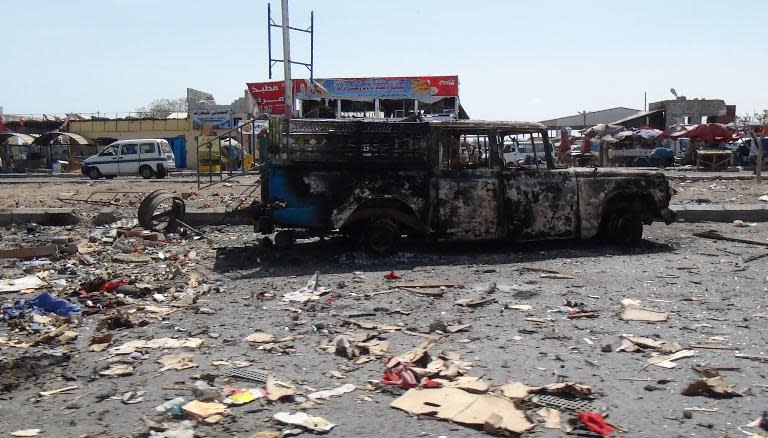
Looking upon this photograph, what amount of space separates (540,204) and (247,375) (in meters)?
5.59

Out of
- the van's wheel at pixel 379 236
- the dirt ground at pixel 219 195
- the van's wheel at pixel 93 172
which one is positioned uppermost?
the van's wheel at pixel 93 172

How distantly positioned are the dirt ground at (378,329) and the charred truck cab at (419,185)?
0.44 m

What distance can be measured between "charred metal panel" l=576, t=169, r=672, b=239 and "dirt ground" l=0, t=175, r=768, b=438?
1.56 feet

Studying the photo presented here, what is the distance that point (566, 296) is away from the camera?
21.7ft

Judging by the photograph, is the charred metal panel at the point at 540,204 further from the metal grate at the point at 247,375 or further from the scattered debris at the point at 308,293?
the metal grate at the point at 247,375

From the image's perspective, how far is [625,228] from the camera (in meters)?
9.39

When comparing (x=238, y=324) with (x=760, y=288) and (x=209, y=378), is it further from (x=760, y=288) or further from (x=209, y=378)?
(x=760, y=288)

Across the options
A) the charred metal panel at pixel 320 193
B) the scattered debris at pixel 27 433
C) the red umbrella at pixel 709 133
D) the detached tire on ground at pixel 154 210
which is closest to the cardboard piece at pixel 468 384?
the scattered debris at pixel 27 433

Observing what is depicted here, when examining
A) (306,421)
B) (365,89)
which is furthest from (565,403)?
(365,89)

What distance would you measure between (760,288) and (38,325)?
6813 millimetres

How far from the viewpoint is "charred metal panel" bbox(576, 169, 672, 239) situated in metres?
9.15

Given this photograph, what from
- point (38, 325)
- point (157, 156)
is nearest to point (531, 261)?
point (38, 325)

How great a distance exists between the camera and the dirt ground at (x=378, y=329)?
12.8 ft

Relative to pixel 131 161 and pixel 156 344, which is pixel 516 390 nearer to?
pixel 156 344
